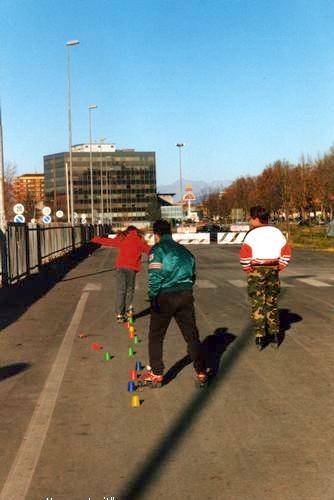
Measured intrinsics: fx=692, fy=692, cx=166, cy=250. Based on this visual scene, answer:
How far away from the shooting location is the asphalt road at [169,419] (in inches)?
175

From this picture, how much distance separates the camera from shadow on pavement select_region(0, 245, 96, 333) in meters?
14.2

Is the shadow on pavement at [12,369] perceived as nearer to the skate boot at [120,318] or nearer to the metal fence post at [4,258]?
the skate boot at [120,318]

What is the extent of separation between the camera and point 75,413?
6230 mm

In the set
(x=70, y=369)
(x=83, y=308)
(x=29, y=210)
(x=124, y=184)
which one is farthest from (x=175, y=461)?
(x=124, y=184)

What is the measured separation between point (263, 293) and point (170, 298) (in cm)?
251

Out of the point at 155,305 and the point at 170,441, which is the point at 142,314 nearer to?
the point at 155,305

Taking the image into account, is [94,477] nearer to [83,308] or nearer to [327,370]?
[327,370]

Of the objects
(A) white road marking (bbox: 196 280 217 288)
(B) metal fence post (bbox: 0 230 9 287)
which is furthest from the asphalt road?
(A) white road marking (bbox: 196 280 217 288)

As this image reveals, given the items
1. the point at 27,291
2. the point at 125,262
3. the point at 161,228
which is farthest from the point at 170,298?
the point at 27,291

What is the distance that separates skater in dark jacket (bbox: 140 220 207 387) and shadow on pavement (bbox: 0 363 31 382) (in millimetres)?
1810

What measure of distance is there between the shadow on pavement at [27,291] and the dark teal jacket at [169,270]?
5.65m

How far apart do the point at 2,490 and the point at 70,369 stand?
3.89 meters

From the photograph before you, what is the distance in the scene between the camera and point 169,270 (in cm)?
702

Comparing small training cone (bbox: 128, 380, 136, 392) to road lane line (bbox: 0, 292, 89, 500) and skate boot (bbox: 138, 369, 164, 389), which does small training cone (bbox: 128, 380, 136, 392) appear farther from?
road lane line (bbox: 0, 292, 89, 500)
